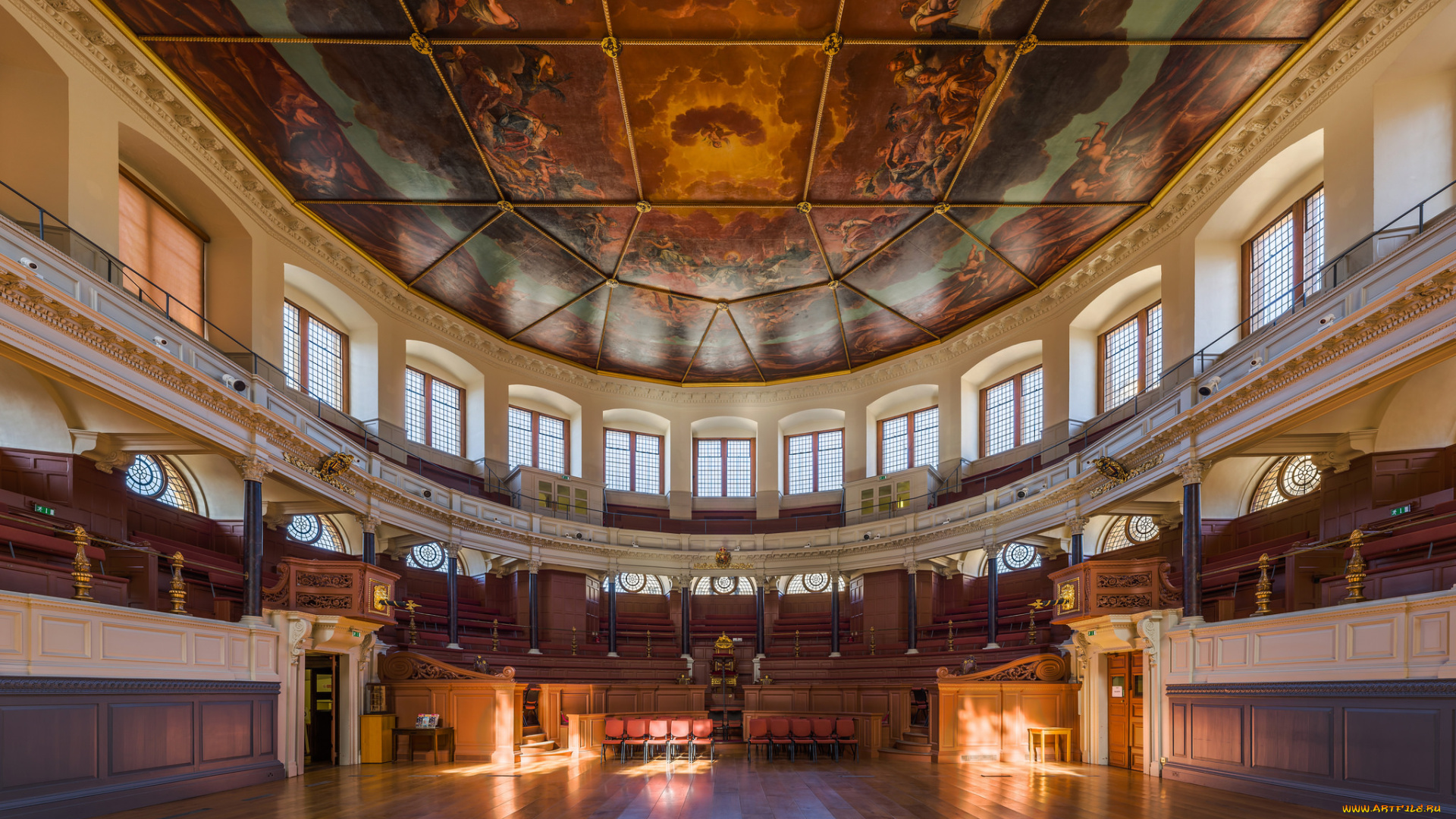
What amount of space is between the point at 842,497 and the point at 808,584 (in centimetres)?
301

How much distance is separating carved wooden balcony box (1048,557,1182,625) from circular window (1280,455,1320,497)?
11.3 feet

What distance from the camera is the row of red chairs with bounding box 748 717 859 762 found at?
56.7ft

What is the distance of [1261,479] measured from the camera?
17.5 meters

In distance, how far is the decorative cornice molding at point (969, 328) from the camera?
13.2 metres

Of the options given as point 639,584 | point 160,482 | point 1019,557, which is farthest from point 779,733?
point 639,584

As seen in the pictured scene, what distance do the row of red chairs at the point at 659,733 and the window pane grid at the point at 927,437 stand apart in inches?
502

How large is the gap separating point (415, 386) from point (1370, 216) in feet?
69.8

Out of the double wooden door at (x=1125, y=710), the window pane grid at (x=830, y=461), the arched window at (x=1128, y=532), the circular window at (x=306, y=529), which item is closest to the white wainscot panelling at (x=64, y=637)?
the circular window at (x=306, y=529)

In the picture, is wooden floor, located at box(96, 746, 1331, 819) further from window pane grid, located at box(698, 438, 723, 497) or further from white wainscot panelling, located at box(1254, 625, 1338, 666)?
window pane grid, located at box(698, 438, 723, 497)

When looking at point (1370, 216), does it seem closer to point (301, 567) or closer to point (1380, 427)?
point (1380, 427)

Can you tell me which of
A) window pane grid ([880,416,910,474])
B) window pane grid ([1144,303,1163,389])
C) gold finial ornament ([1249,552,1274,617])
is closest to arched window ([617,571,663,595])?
window pane grid ([880,416,910,474])

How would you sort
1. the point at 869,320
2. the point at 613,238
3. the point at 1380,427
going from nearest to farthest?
the point at 1380,427 → the point at 613,238 → the point at 869,320

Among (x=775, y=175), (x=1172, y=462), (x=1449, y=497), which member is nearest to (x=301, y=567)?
(x=775, y=175)

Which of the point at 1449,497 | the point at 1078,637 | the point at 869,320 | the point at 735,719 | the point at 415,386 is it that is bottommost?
the point at 735,719
